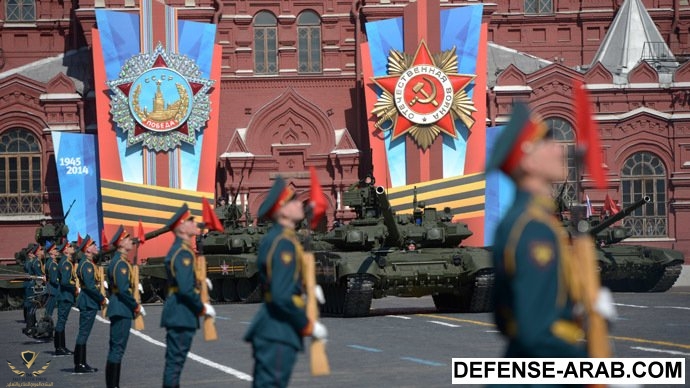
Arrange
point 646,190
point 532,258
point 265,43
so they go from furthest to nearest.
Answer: point 265,43 < point 646,190 < point 532,258

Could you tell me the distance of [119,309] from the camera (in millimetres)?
14039

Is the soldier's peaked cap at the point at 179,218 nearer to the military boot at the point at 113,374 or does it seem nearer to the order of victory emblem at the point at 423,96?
the military boot at the point at 113,374

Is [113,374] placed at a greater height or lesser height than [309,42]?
lesser

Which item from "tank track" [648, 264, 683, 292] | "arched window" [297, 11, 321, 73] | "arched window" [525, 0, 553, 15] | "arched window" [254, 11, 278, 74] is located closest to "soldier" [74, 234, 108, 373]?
"tank track" [648, 264, 683, 292]

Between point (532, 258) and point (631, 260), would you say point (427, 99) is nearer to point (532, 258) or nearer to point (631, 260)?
point (631, 260)

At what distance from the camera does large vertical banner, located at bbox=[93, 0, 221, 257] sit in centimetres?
4288

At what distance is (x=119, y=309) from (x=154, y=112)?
97.9 ft

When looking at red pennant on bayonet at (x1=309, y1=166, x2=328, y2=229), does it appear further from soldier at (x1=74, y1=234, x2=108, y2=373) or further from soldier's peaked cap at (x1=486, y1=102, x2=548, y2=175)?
soldier at (x1=74, y1=234, x2=108, y2=373)

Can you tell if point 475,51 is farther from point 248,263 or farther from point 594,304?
point 594,304

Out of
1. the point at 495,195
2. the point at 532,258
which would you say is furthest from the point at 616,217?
Result: the point at 532,258

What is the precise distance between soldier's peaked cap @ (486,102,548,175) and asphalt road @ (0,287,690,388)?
24.5ft

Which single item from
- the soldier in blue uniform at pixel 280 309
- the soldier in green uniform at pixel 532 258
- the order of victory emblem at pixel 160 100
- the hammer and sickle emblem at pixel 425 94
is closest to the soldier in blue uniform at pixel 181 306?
the soldier in blue uniform at pixel 280 309

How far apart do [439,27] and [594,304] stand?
38093 millimetres

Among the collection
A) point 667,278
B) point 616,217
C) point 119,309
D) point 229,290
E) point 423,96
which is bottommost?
point 229,290
